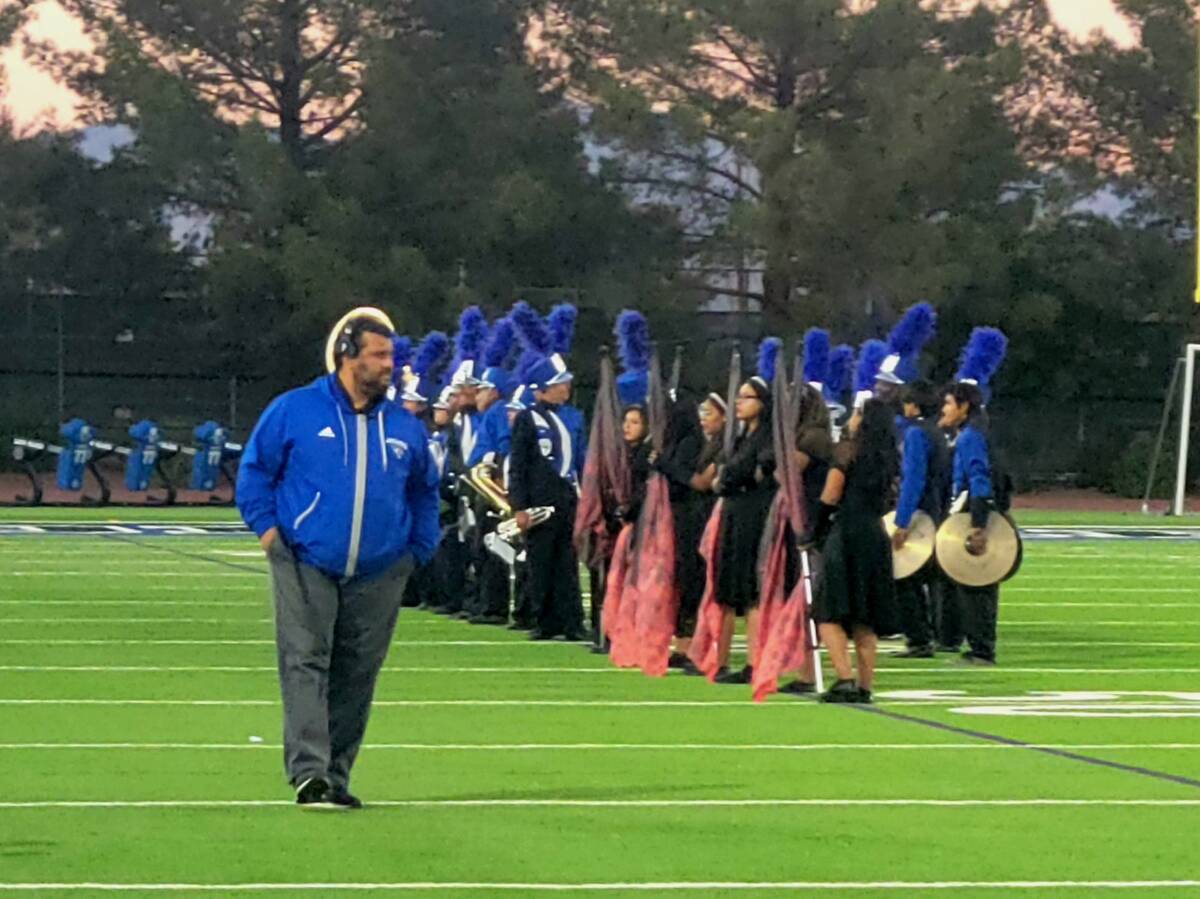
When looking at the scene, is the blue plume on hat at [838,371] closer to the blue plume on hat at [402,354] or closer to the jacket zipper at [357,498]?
the blue plume on hat at [402,354]

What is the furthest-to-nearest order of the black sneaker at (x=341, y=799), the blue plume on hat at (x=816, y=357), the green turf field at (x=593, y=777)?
1. the blue plume on hat at (x=816, y=357)
2. the black sneaker at (x=341, y=799)
3. the green turf field at (x=593, y=777)

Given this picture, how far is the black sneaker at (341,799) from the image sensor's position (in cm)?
1062

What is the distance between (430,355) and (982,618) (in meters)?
9.28

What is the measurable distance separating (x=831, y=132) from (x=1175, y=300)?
324 inches

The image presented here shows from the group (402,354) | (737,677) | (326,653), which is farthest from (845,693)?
(402,354)

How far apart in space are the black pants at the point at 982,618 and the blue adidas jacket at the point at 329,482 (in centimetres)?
825

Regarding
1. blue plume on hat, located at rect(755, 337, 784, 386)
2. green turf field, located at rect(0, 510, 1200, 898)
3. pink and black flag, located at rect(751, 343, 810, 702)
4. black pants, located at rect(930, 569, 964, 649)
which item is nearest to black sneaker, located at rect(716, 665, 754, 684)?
→ green turf field, located at rect(0, 510, 1200, 898)

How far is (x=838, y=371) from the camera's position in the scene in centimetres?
2075

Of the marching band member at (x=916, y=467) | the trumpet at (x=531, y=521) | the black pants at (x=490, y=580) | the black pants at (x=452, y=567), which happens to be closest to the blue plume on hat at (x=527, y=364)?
the black pants at (x=490, y=580)

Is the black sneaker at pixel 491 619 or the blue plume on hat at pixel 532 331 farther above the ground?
the blue plume on hat at pixel 532 331

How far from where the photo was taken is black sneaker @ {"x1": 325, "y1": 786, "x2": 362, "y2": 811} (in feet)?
34.9

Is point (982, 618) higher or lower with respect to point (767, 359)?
lower

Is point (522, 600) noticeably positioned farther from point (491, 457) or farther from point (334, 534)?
point (334, 534)

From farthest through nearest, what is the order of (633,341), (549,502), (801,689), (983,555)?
(549,502) < (633,341) < (983,555) < (801,689)
